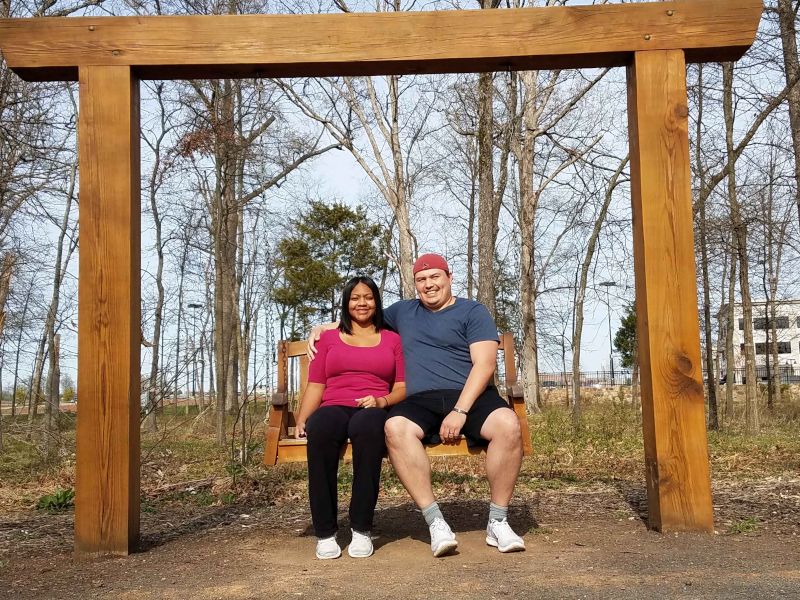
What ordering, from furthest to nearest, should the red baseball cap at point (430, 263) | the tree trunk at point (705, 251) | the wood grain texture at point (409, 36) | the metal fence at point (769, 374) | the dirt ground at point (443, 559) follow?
the metal fence at point (769, 374)
the tree trunk at point (705, 251)
the red baseball cap at point (430, 263)
the wood grain texture at point (409, 36)
the dirt ground at point (443, 559)

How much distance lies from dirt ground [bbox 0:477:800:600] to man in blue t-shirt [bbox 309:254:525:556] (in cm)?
23

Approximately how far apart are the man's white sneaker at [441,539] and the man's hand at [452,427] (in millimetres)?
361

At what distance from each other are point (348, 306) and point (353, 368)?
1.06 ft

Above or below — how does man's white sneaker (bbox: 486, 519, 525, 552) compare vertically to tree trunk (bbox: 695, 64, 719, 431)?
below

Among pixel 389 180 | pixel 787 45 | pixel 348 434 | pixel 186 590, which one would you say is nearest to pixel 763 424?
pixel 787 45

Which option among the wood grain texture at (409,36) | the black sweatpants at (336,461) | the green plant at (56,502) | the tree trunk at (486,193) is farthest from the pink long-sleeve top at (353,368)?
the tree trunk at (486,193)

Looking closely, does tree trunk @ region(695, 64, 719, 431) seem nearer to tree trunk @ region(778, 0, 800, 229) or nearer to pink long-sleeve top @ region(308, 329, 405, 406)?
tree trunk @ region(778, 0, 800, 229)

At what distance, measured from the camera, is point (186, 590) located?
3.20 m

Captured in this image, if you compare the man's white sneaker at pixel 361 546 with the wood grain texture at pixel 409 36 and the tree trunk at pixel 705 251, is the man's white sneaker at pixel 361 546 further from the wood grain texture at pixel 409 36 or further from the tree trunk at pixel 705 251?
the tree trunk at pixel 705 251

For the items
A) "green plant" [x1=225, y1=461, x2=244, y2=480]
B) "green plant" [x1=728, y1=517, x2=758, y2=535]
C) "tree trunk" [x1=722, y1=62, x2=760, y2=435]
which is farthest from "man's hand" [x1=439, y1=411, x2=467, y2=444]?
"tree trunk" [x1=722, y1=62, x2=760, y2=435]

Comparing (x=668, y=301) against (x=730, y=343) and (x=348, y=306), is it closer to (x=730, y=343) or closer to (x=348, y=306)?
(x=348, y=306)

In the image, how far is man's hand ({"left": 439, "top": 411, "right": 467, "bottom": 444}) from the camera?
3762 millimetres

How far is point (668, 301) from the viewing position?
4066 mm

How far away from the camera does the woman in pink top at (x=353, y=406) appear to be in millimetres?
3781
